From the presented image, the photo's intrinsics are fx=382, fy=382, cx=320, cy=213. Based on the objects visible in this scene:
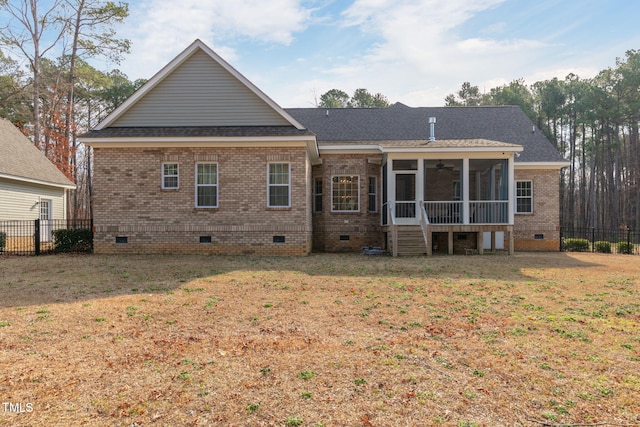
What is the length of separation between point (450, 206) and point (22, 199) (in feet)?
68.9

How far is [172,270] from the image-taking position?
10141 millimetres

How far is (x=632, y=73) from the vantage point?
33.4 meters

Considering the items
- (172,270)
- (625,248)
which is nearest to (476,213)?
(625,248)

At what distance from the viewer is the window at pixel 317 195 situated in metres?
16.9

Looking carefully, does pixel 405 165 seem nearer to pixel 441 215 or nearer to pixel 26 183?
pixel 441 215

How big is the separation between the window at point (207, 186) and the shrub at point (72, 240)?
450 centimetres

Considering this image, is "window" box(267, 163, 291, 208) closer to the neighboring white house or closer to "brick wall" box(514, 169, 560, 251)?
"brick wall" box(514, 169, 560, 251)

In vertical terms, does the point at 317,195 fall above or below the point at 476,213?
above

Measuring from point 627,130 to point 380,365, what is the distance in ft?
165

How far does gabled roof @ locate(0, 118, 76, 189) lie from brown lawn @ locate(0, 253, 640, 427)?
A: 13401 mm

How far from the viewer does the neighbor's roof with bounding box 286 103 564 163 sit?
19.3 metres

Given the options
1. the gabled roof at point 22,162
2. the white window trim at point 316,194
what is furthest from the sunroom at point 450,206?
the gabled roof at point 22,162

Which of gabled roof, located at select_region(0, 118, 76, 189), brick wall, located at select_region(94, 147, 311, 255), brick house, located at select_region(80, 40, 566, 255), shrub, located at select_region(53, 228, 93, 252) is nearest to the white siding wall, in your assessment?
gabled roof, located at select_region(0, 118, 76, 189)

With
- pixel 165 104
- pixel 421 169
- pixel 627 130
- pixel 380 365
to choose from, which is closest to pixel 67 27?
pixel 165 104
